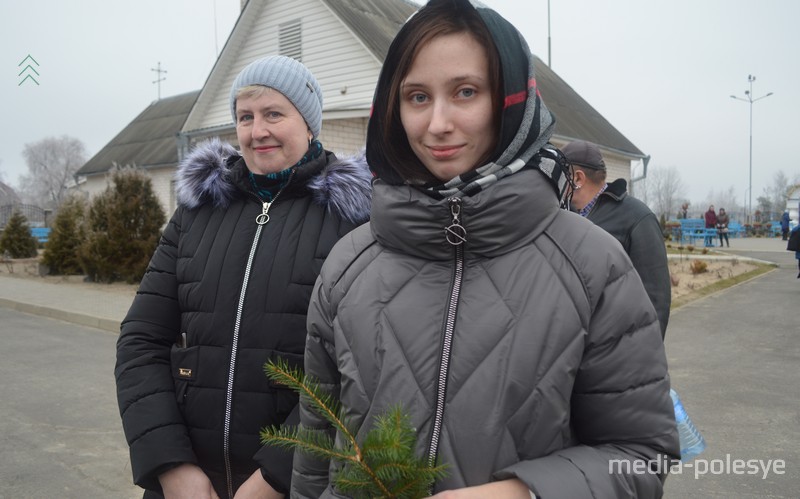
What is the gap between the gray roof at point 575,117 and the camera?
2066cm

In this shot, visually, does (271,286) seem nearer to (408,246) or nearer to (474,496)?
(408,246)

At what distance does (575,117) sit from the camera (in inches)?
888

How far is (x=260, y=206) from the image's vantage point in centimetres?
227

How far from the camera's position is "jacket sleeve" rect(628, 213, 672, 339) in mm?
3646

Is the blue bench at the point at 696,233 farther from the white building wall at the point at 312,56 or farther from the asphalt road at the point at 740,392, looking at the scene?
the white building wall at the point at 312,56

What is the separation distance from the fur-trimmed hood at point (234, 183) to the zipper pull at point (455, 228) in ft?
2.58

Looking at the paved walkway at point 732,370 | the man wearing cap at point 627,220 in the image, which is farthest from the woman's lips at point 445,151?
the paved walkway at point 732,370

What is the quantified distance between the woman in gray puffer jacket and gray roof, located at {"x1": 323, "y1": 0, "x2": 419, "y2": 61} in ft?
40.0

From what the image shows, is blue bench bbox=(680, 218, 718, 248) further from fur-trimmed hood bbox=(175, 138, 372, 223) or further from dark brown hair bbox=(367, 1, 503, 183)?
dark brown hair bbox=(367, 1, 503, 183)

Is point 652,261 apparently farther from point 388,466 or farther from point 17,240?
point 17,240

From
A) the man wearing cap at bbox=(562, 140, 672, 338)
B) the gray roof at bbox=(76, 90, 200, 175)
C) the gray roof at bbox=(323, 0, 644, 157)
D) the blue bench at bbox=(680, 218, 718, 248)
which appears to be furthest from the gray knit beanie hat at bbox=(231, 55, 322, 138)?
the blue bench at bbox=(680, 218, 718, 248)

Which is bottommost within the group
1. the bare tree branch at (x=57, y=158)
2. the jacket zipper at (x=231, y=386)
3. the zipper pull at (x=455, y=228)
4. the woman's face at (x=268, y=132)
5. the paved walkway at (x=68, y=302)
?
the paved walkway at (x=68, y=302)

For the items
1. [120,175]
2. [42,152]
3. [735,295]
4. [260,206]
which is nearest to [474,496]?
[260,206]

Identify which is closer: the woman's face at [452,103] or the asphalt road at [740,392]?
the woman's face at [452,103]
